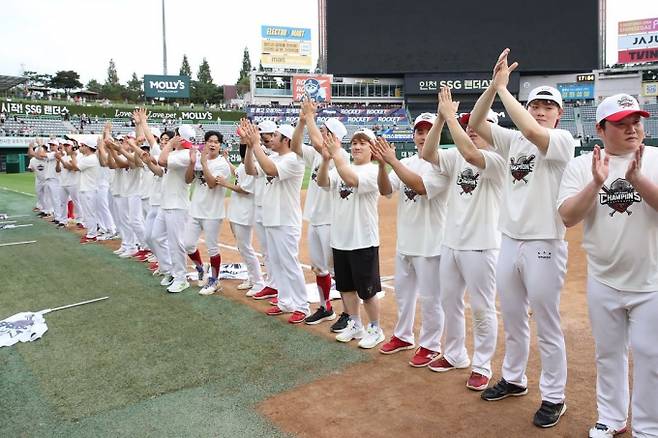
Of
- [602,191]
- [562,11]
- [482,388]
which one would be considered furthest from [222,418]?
[562,11]

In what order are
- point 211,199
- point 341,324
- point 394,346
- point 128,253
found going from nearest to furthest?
point 394,346, point 341,324, point 211,199, point 128,253

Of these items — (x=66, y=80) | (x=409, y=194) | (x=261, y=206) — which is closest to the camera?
(x=409, y=194)

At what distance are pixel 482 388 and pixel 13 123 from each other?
4543 centimetres

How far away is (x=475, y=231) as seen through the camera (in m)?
4.25

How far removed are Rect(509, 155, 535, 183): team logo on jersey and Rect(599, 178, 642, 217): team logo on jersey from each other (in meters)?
0.64

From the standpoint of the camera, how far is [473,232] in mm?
4246

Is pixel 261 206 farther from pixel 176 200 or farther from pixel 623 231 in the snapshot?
pixel 623 231

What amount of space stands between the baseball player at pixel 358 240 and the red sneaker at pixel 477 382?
1149mm

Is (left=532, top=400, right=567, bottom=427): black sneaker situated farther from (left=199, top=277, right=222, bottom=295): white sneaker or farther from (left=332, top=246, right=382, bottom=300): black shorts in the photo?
(left=199, top=277, right=222, bottom=295): white sneaker

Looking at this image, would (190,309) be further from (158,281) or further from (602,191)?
(602,191)

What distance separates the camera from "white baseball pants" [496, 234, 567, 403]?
12.0 ft

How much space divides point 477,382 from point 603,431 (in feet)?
3.41

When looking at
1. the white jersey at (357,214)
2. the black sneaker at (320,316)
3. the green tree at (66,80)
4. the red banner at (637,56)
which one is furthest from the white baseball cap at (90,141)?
the green tree at (66,80)

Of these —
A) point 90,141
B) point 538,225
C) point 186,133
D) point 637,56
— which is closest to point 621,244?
point 538,225
